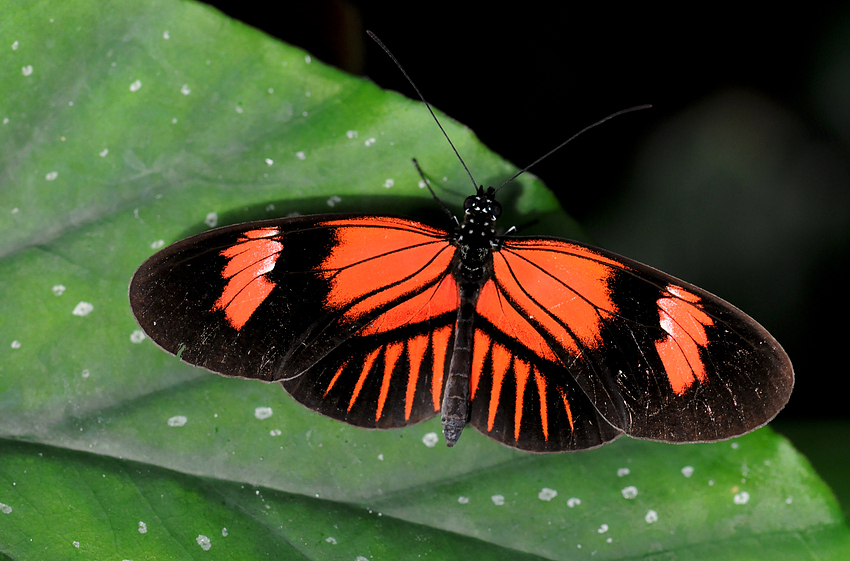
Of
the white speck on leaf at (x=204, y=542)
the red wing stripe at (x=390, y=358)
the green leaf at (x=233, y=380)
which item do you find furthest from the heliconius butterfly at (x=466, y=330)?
the white speck on leaf at (x=204, y=542)

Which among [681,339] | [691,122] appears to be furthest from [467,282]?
[691,122]

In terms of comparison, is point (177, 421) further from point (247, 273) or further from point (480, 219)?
point (480, 219)

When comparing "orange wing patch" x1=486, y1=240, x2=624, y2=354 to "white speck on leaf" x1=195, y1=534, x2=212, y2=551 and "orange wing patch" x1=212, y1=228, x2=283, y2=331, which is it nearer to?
"orange wing patch" x1=212, y1=228, x2=283, y2=331

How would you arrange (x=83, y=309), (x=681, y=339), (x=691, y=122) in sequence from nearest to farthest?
(x=681, y=339)
(x=83, y=309)
(x=691, y=122)

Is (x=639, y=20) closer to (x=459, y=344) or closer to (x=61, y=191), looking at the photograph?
(x=459, y=344)

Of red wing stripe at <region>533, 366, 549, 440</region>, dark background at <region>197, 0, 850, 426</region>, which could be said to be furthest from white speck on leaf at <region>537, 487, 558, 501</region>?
dark background at <region>197, 0, 850, 426</region>

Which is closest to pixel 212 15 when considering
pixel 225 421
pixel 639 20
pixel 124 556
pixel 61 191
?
pixel 61 191
